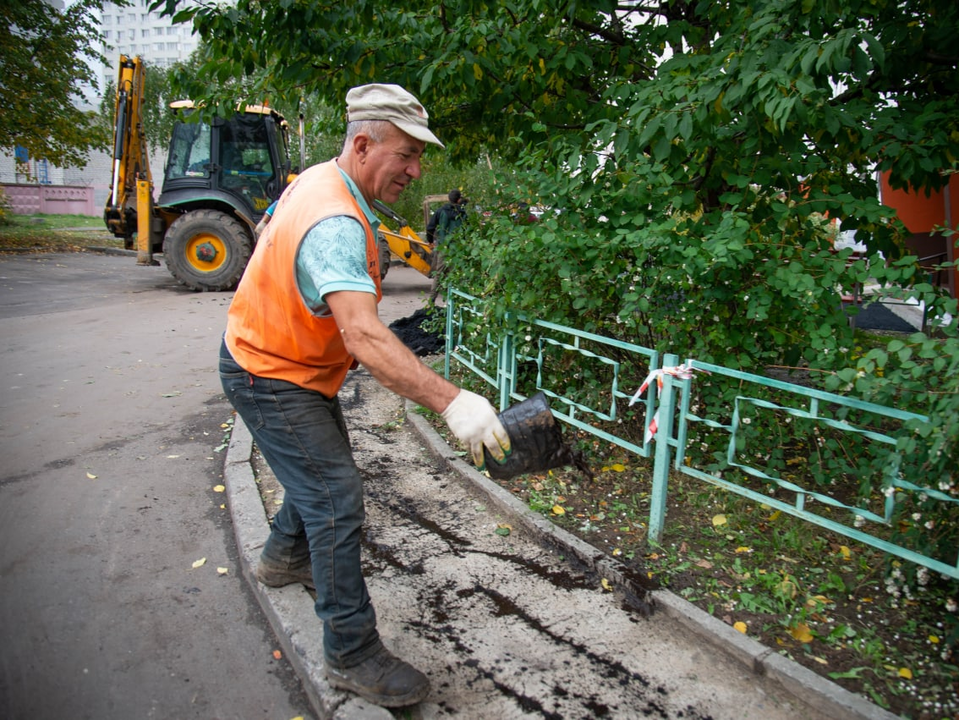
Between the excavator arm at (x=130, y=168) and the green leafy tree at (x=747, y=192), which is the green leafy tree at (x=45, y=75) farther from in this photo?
the green leafy tree at (x=747, y=192)

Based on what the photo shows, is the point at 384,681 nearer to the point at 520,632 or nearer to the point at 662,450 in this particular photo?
the point at 520,632

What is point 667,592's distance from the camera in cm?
310

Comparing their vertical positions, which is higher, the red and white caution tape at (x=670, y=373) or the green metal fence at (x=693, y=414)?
the red and white caution tape at (x=670, y=373)

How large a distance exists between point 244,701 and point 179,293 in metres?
10.9

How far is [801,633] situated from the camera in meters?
2.79

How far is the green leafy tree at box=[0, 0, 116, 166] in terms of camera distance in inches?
691

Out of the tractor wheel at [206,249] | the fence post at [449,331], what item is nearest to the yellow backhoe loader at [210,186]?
the tractor wheel at [206,249]

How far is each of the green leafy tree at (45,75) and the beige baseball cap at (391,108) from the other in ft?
63.8

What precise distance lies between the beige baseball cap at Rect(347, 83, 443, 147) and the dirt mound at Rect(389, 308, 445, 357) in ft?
16.0

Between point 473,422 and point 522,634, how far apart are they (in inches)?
48.1

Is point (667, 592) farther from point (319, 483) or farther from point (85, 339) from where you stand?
point (85, 339)

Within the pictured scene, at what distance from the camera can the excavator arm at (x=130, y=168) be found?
12289 mm

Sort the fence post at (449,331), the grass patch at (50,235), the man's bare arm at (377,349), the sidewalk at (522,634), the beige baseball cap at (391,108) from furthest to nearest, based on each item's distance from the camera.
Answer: the grass patch at (50,235) → the fence post at (449,331) → the sidewalk at (522,634) → the beige baseball cap at (391,108) → the man's bare arm at (377,349)

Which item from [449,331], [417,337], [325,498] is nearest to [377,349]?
[325,498]
